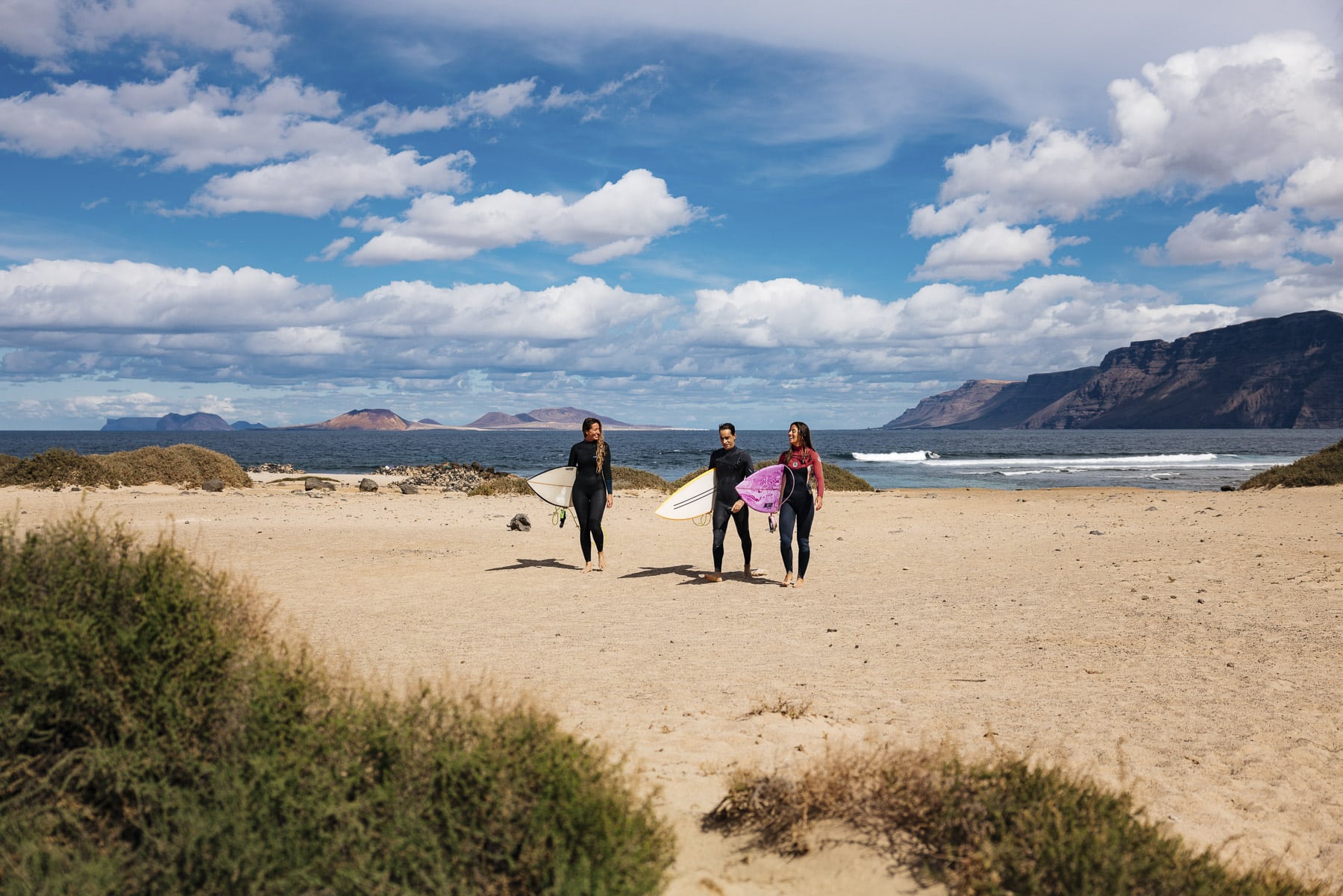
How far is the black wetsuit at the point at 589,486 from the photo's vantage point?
Answer: 12.2m

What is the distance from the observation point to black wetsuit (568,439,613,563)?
1225cm

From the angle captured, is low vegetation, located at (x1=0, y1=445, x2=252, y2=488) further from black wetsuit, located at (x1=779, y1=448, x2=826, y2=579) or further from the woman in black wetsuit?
black wetsuit, located at (x1=779, y1=448, x2=826, y2=579)

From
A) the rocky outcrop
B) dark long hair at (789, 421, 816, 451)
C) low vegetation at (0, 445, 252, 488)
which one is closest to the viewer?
dark long hair at (789, 421, 816, 451)

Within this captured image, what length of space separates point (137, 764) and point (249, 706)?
1.45 feet

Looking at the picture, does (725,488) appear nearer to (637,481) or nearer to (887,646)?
(887,646)

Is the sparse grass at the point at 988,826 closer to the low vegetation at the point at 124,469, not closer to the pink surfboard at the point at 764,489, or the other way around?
the pink surfboard at the point at 764,489

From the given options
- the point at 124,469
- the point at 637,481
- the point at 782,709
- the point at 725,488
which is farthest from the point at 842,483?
the point at 782,709

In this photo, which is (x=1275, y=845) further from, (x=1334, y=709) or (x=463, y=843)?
(x=463, y=843)

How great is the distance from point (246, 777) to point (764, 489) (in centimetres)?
948

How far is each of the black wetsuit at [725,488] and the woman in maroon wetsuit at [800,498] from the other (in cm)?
66

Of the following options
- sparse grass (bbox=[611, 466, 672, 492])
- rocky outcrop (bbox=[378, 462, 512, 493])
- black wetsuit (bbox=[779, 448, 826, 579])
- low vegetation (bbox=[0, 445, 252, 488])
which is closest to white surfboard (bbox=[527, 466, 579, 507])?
black wetsuit (bbox=[779, 448, 826, 579])

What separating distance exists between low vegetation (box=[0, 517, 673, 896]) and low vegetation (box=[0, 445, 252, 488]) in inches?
1049

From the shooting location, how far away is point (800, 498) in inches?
448

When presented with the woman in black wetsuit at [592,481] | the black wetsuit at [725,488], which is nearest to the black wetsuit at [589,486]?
the woman in black wetsuit at [592,481]
